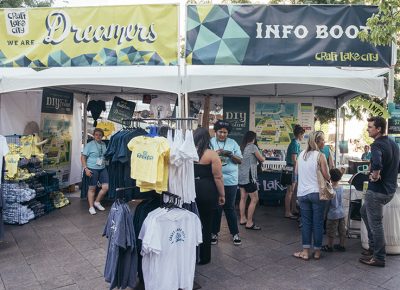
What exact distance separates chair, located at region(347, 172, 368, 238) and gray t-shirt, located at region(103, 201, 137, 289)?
133 inches

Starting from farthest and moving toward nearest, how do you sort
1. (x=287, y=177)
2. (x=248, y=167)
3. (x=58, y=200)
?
1. (x=58, y=200)
2. (x=287, y=177)
3. (x=248, y=167)

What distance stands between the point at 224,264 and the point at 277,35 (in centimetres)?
347

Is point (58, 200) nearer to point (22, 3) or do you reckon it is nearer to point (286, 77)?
point (286, 77)

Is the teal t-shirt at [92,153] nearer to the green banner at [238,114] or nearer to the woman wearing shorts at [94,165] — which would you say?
the woman wearing shorts at [94,165]

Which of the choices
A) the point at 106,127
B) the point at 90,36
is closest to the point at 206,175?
the point at 90,36

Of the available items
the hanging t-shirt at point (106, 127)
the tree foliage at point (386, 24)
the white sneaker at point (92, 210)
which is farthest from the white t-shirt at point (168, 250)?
the hanging t-shirt at point (106, 127)

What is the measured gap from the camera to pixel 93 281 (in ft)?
12.6

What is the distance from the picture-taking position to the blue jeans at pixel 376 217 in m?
4.22

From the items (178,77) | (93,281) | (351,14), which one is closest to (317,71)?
(351,14)

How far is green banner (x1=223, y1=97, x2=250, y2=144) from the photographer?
7.95 metres

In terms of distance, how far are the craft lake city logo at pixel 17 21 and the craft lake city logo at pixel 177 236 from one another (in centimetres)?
450

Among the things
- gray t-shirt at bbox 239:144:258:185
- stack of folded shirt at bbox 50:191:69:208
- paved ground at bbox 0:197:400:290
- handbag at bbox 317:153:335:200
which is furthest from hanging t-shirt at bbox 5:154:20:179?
handbag at bbox 317:153:335:200

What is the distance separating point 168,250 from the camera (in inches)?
130

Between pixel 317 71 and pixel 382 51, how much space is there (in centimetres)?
97
